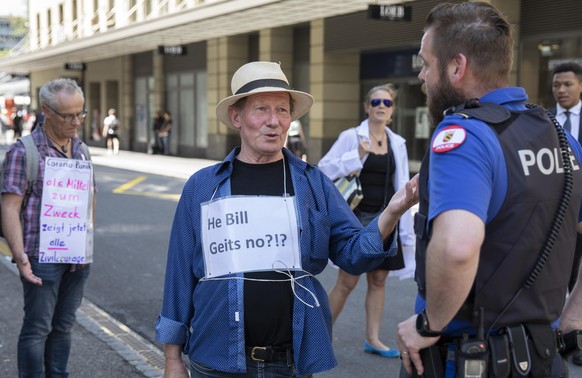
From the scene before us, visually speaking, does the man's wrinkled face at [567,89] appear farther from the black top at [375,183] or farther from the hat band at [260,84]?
the hat band at [260,84]

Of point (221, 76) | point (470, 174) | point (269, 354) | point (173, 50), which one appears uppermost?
point (173, 50)

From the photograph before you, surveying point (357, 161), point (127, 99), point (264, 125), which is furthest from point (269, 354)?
point (127, 99)

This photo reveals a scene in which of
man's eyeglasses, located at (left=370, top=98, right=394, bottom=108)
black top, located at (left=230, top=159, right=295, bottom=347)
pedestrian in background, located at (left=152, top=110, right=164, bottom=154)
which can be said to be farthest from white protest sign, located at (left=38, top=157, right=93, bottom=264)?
pedestrian in background, located at (left=152, top=110, right=164, bottom=154)

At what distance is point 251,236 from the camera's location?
2.90 meters

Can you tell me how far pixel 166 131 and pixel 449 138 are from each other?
28128mm

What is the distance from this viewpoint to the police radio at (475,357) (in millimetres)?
Result: 2174

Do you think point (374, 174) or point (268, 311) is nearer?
point (268, 311)

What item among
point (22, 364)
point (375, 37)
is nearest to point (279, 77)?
point (22, 364)

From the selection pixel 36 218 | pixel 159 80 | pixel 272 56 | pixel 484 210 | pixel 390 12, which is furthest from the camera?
pixel 159 80

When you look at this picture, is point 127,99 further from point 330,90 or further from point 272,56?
point 330,90

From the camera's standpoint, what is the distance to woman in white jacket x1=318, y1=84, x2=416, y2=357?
5562mm

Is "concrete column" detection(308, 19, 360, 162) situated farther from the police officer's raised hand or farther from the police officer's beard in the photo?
the police officer's beard

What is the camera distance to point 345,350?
226 inches

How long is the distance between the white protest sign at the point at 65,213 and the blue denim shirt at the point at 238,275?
143 centimetres
